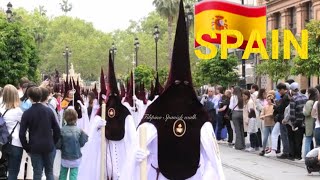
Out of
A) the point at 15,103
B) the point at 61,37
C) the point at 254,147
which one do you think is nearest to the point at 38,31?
the point at 61,37

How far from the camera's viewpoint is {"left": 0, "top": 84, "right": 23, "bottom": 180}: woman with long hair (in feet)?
33.2

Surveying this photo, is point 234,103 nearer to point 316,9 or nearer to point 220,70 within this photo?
point 220,70

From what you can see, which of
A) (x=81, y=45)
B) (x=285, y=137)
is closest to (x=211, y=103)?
(x=285, y=137)

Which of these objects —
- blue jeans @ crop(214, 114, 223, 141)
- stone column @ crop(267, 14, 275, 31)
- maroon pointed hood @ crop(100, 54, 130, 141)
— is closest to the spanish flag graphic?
blue jeans @ crop(214, 114, 223, 141)

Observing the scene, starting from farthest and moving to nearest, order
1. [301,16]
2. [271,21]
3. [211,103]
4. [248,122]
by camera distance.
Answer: [271,21] → [301,16] → [211,103] → [248,122]

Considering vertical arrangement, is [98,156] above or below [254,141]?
above

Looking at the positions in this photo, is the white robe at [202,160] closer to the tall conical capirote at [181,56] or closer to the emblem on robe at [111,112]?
the tall conical capirote at [181,56]

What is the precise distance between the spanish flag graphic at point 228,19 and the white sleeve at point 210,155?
28.0m

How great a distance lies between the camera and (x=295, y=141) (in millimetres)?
16016

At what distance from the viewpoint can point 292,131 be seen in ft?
52.6

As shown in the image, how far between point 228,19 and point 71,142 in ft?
92.8

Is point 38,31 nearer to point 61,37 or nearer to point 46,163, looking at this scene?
point 61,37

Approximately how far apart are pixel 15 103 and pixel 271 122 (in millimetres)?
8860

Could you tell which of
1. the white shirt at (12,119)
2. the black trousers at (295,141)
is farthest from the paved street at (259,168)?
the white shirt at (12,119)
